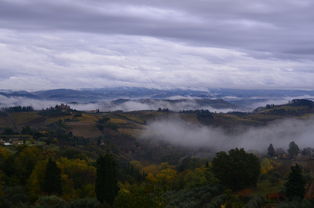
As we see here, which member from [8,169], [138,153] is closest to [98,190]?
[8,169]

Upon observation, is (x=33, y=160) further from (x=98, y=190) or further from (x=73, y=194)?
(x=98, y=190)

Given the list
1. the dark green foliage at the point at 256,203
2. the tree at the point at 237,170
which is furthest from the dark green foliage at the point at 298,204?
the tree at the point at 237,170

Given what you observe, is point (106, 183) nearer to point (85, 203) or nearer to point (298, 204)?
point (85, 203)

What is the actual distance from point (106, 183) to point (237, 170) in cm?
2070

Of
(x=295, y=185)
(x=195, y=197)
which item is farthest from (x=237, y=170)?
(x=295, y=185)

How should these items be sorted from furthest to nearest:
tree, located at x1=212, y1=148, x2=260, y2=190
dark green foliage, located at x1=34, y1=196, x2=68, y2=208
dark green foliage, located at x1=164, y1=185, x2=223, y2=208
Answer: tree, located at x1=212, y1=148, x2=260, y2=190 < dark green foliage, located at x1=164, y1=185, x2=223, y2=208 < dark green foliage, located at x1=34, y1=196, x2=68, y2=208

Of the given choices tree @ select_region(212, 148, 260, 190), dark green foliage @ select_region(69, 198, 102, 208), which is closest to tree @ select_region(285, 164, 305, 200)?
tree @ select_region(212, 148, 260, 190)

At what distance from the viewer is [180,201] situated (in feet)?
188

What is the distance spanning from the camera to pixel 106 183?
49.8 meters

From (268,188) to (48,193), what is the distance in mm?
30277

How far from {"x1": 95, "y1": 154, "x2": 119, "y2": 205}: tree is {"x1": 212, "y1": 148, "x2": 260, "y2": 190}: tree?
18269 millimetres

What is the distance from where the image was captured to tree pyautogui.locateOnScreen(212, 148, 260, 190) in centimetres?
6056

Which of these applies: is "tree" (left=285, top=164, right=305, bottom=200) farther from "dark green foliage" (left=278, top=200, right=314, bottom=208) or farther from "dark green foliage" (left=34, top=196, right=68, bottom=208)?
"dark green foliage" (left=34, top=196, right=68, bottom=208)

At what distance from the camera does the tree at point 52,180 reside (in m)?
56.4
